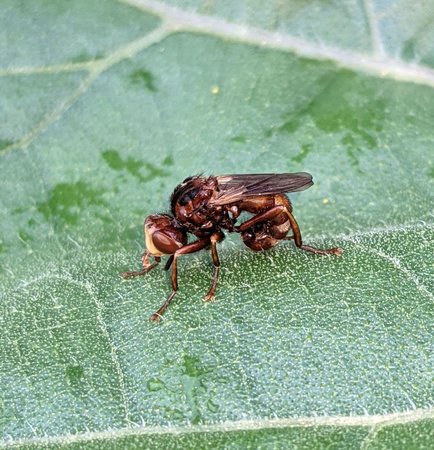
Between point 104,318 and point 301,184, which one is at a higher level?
point 301,184

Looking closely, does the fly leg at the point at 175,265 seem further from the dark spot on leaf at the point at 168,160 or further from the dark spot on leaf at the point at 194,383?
the dark spot on leaf at the point at 168,160

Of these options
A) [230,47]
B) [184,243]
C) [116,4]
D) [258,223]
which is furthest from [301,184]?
[116,4]

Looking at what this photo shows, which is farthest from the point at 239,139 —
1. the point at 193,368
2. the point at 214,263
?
the point at 193,368

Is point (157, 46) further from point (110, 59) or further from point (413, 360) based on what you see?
point (413, 360)

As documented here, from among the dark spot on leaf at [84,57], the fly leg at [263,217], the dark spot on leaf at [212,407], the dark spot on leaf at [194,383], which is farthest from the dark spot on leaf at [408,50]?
the dark spot on leaf at [212,407]

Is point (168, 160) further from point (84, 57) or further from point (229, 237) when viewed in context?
point (84, 57)
